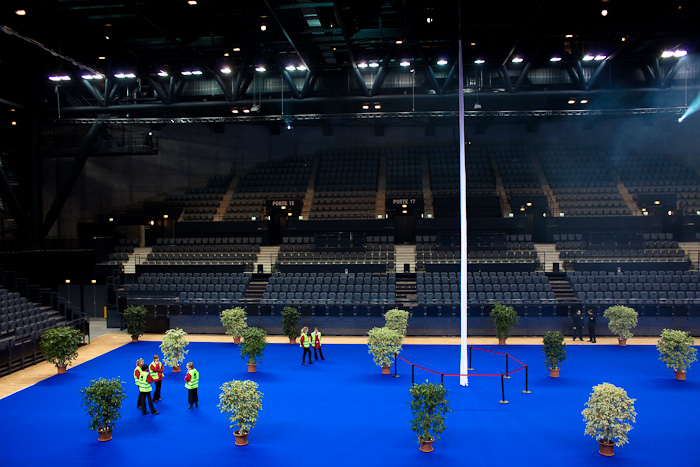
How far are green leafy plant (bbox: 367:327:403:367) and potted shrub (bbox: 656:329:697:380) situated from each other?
7214 mm

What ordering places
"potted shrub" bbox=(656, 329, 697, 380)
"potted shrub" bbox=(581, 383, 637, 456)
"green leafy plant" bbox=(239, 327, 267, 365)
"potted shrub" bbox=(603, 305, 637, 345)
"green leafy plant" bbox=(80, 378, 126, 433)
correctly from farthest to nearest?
"potted shrub" bbox=(603, 305, 637, 345) < "green leafy plant" bbox=(239, 327, 267, 365) < "potted shrub" bbox=(656, 329, 697, 380) < "green leafy plant" bbox=(80, 378, 126, 433) < "potted shrub" bbox=(581, 383, 637, 456)

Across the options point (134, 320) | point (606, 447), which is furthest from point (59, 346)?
point (606, 447)

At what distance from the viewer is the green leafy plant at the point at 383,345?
15820mm

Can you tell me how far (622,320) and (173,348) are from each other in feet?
49.5

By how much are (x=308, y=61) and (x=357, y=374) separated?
43.6 ft

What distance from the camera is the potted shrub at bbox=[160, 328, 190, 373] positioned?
16.1 metres

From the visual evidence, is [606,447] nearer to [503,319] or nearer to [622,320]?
[503,319]

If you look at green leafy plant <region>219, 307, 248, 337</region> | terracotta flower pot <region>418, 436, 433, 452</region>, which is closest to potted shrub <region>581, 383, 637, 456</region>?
terracotta flower pot <region>418, 436, 433, 452</region>

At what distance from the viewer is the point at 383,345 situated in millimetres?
15828

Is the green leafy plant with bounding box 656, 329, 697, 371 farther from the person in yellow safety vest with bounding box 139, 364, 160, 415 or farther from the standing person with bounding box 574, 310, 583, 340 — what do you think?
the person in yellow safety vest with bounding box 139, 364, 160, 415

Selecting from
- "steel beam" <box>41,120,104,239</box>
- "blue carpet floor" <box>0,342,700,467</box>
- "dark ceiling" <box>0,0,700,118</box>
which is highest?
"dark ceiling" <box>0,0,700,118</box>

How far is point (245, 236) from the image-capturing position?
1209 inches

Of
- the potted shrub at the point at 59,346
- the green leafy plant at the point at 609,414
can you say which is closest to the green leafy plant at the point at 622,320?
the green leafy plant at the point at 609,414

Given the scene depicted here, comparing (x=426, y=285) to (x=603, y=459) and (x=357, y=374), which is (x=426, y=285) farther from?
(x=603, y=459)
